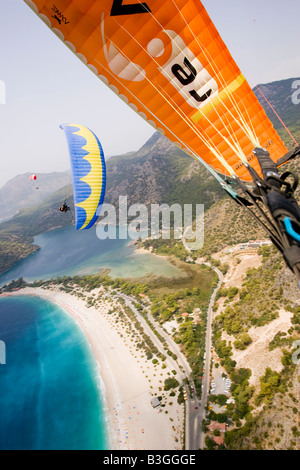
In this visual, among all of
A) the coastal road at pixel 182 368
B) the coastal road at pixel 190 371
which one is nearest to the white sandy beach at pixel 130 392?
the coastal road at pixel 182 368

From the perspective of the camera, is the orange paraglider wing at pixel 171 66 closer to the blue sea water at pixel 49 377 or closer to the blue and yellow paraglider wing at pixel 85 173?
the blue and yellow paraglider wing at pixel 85 173

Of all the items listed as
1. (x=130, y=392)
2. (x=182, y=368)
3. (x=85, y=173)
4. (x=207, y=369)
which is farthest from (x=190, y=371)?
(x=85, y=173)

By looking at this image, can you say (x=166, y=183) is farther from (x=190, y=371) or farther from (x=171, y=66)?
(x=171, y=66)

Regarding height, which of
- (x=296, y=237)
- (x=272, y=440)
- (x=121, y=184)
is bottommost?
(x=272, y=440)

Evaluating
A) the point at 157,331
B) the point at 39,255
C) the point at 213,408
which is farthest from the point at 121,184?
the point at 213,408

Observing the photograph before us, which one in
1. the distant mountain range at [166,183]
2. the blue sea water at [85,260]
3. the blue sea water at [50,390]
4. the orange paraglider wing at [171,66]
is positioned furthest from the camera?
the distant mountain range at [166,183]
